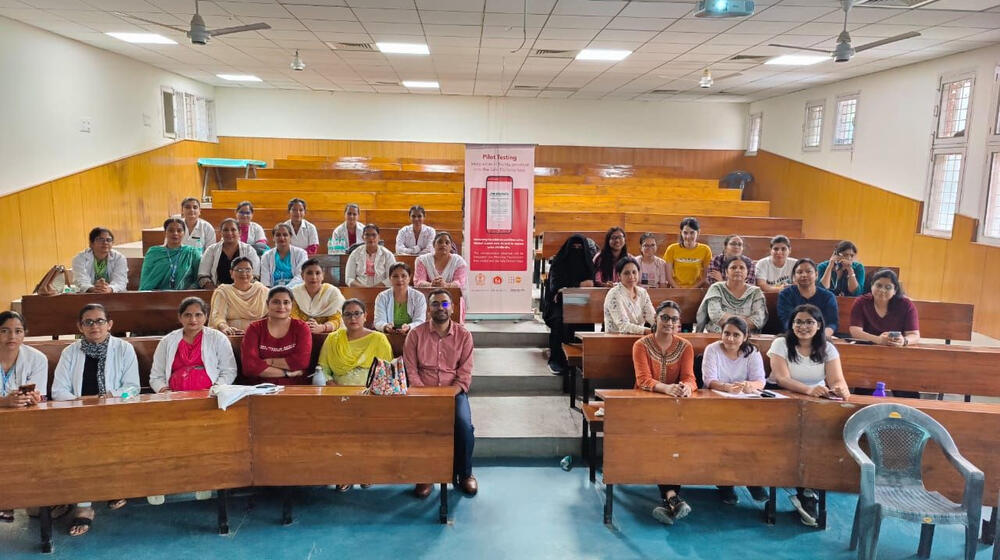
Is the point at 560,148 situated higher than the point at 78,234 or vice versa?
the point at 560,148

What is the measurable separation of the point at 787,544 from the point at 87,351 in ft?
12.3

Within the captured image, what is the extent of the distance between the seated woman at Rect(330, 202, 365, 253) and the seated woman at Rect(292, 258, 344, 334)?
1.91 m

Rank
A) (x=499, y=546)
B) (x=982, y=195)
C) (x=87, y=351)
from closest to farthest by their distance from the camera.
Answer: (x=499, y=546) < (x=87, y=351) < (x=982, y=195)

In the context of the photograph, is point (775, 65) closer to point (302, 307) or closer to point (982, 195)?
point (982, 195)

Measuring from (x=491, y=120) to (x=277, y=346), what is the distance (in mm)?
10531

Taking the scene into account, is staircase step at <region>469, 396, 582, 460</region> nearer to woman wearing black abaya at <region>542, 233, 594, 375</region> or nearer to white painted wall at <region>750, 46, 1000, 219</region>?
woman wearing black abaya at <region>542, 233, 594, 375</region>

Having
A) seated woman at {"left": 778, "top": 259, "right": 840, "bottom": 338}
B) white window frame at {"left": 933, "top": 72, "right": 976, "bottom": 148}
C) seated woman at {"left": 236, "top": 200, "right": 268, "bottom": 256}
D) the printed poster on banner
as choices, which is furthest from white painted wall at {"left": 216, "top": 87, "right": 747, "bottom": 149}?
seated woman at {"left": 778, "top": 259, "right": 840, "bottom": 338}

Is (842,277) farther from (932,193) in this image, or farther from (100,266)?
(100,266)

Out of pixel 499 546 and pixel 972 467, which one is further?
pixel 499 546

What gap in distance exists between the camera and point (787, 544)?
3168mm

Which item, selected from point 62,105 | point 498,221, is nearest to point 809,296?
point 498,221

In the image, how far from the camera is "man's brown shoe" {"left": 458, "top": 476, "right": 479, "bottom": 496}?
360 cm

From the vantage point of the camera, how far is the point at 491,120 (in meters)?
13.4

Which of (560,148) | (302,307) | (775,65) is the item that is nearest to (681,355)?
(302,307)
